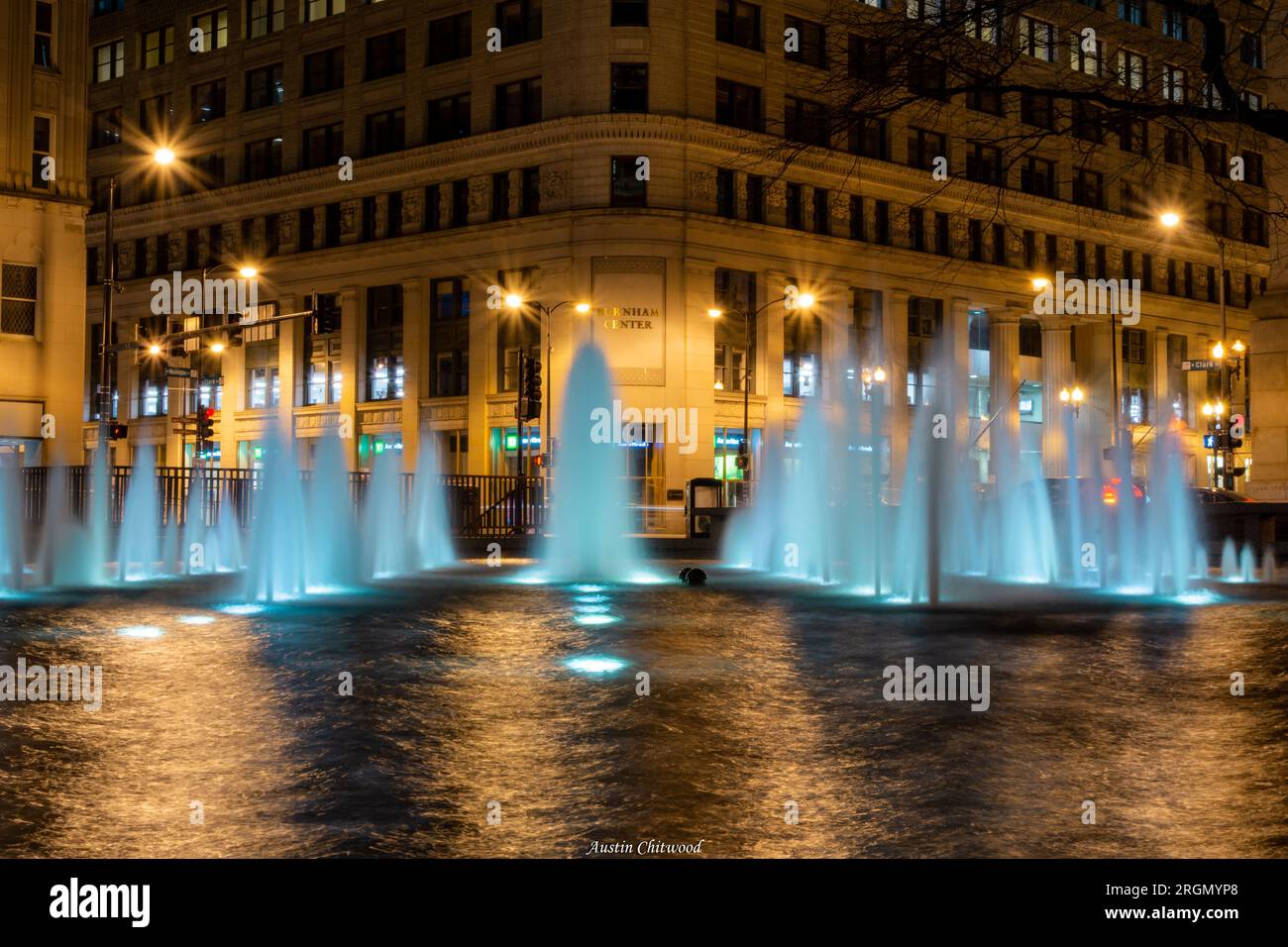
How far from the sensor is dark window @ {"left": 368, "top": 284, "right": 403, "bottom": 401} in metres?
64.2

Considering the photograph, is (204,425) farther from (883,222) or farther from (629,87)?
(883,222)

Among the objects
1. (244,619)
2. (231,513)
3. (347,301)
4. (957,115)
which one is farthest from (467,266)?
(244,619)

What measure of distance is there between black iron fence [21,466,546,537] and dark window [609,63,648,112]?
24.3 meters

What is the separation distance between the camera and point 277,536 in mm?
19234

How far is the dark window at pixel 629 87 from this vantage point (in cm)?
5747

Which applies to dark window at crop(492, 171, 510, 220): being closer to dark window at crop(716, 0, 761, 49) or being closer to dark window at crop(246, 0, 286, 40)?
dark window at crop(716, 0, 761, 49)

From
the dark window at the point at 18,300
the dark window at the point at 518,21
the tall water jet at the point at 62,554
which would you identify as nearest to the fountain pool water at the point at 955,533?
the tall water jet at the point at 62,554

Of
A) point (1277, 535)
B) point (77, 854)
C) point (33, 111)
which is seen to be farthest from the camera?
point (33, 111)

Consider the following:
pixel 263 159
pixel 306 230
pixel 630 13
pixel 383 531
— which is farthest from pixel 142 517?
pixel 263 159

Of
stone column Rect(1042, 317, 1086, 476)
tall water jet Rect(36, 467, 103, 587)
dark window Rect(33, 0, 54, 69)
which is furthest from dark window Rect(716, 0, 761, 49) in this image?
tall water jet Rect(36, 467, 103, 587)

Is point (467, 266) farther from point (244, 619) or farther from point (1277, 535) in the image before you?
point (244, 619)

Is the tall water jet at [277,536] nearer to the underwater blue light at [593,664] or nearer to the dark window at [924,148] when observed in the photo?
the underwater blue light at [593,664]

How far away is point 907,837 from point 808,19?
2363 inches

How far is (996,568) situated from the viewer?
2341 centimetres
